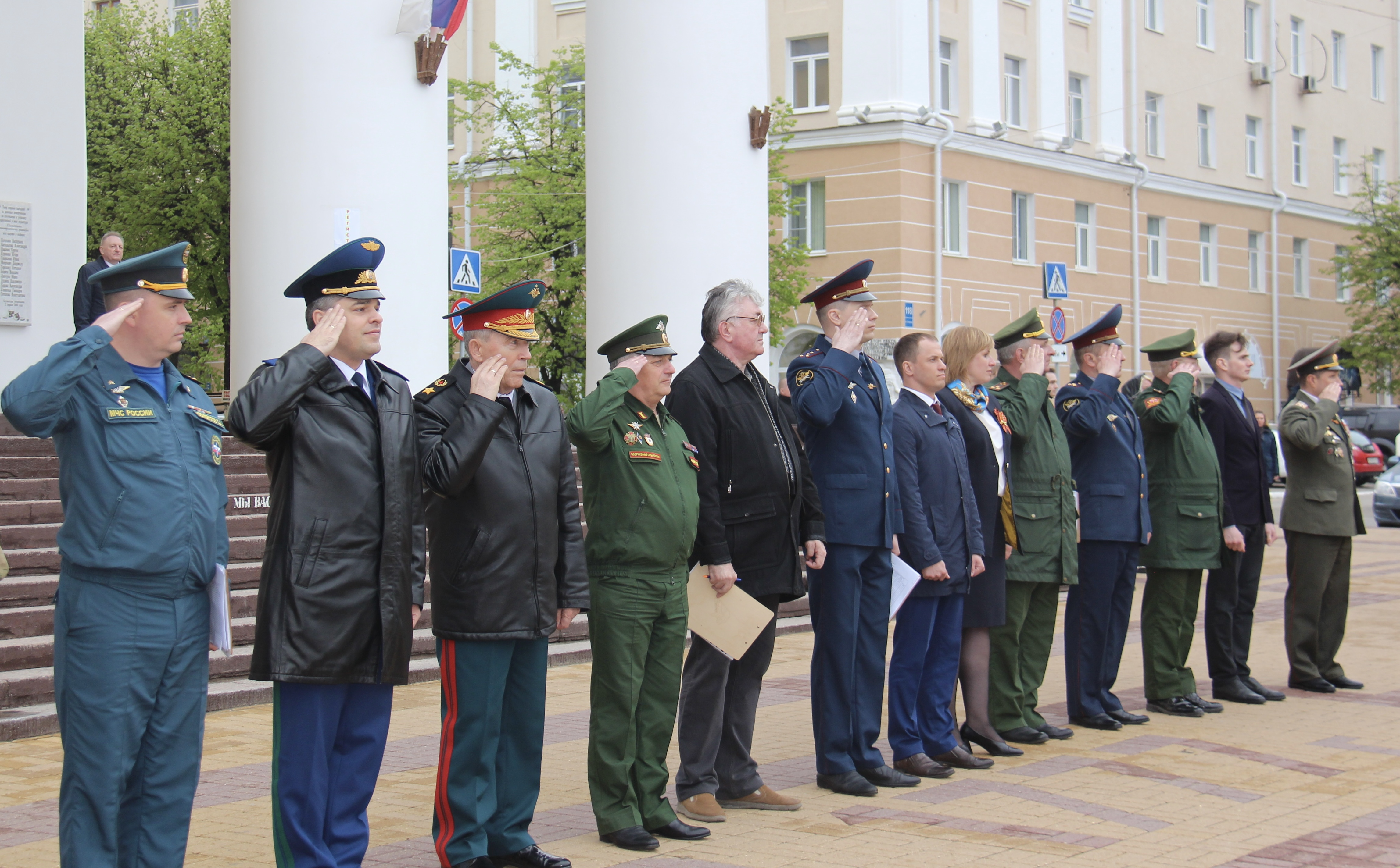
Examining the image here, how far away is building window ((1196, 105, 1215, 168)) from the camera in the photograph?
39219 millimetres

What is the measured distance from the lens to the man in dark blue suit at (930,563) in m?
7.44

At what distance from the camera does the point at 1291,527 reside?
406 inches

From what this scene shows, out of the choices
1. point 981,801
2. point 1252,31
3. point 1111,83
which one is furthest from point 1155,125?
point 981,801

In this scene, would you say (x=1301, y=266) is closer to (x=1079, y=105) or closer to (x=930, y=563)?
(x=1079, y=105)

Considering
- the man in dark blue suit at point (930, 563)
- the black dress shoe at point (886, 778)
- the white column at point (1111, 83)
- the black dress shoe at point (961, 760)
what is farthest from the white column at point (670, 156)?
the white column at point (1111, 83)

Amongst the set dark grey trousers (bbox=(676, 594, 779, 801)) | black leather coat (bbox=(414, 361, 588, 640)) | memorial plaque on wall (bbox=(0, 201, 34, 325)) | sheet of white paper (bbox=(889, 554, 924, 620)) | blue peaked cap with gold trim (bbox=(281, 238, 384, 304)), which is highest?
memorial plaque on wall (bbox=(0, 201, 34, 325))

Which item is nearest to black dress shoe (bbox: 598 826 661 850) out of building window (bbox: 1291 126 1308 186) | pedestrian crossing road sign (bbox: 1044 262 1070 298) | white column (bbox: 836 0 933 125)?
Result: pedestrian crossing road sign (bbox: 1044 262 1070 298)

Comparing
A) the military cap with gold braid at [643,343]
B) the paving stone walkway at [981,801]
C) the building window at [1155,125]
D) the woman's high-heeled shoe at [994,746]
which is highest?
the building window at [1155,125]

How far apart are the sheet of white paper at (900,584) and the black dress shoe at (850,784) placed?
2.42ft

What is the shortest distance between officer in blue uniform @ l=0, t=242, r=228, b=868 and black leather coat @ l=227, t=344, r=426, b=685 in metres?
0.22

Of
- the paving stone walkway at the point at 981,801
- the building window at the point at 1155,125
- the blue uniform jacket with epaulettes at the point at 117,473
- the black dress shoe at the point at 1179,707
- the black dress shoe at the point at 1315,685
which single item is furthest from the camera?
the building window at the point at 1155,125

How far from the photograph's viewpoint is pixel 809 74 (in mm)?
33688

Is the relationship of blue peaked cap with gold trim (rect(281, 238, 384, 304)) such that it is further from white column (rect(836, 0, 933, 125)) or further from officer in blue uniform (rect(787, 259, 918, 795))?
white column (rect(836, 0, 933, 125))

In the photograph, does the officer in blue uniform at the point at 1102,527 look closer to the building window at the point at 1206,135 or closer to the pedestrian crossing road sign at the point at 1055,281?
the pedestrian crossing road sign at the point at 1055,281
